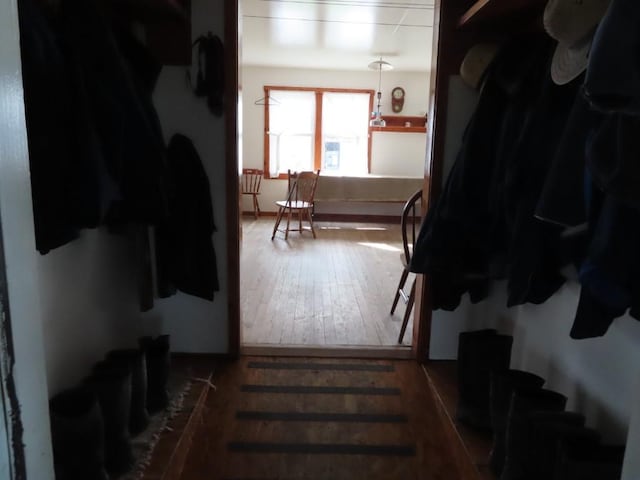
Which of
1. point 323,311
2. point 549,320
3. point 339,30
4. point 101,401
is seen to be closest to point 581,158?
point 549,320

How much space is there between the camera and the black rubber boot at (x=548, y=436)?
127 centimetres

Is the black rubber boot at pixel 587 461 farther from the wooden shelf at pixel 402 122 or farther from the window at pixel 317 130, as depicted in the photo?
the wooden shelf at pixel 402 122

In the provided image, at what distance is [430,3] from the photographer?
352 cm

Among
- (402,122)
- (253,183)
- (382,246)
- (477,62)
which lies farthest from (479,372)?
(402,122)

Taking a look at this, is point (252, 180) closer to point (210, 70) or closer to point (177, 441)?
point (210, 70)

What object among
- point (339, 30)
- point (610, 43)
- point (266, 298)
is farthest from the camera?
point (339, 30)

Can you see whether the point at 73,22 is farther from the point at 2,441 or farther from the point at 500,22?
the point at 500,22

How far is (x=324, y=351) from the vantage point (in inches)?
91.2

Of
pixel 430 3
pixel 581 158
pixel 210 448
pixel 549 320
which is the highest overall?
pixel 430 3

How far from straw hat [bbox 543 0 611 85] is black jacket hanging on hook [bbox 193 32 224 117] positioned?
1.28 metres

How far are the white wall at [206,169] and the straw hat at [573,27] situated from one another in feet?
4.36

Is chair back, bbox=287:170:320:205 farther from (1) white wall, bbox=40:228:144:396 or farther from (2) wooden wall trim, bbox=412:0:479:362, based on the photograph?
(1) white wall, bbox=40:228:144:396

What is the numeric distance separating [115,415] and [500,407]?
3.85 feet

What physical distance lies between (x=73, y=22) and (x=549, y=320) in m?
1.72
